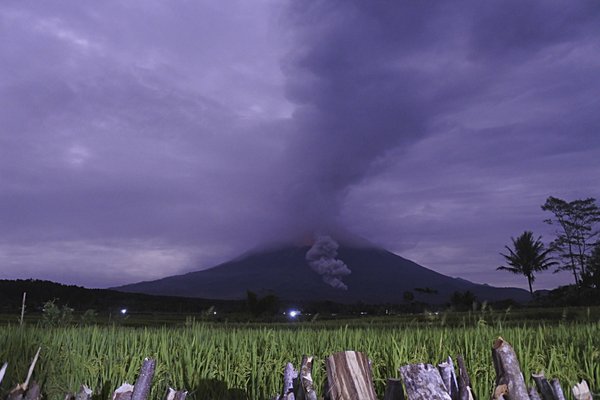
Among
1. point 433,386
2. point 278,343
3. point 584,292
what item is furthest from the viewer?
point 584,292

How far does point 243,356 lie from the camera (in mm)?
6680

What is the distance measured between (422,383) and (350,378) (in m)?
0.46

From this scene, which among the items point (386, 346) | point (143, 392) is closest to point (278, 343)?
point (386, 346)

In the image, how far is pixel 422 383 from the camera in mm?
3104

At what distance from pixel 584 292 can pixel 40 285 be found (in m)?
54.9

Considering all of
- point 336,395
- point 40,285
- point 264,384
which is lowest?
point 264,384

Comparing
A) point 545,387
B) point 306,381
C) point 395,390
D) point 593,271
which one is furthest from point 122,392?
point 593,271

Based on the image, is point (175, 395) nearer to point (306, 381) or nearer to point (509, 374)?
point (306, 381)

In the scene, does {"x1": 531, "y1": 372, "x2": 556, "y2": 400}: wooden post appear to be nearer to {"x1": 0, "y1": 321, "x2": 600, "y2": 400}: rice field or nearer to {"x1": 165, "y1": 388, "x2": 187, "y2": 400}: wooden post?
{"x1": 165, "y1": 388, "x2": 187, "y2": 400}: wooden post

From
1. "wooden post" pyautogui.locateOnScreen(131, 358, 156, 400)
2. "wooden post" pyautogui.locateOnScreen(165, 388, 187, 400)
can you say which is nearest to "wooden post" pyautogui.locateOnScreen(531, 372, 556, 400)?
"wooden post" pyautogui.locateOnScreen(165, 388, 187, 400)

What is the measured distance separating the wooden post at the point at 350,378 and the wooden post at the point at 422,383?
0.26m

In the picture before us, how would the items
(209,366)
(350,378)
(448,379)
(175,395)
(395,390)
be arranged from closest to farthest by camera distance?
(395,390) → (350,378) → (448,379) → (175,395) → (209,366)

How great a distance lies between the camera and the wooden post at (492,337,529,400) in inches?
125

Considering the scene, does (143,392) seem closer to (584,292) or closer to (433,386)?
(433,386)
